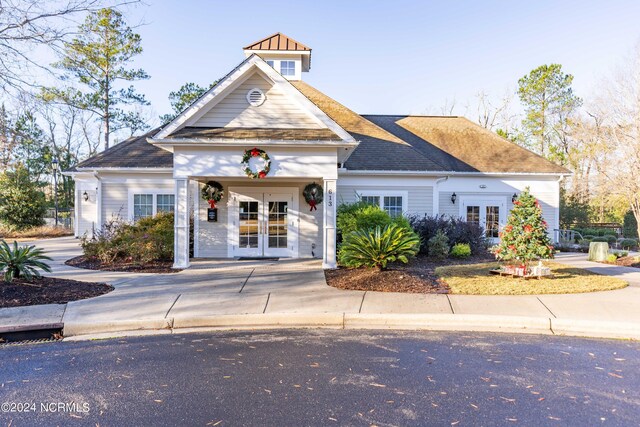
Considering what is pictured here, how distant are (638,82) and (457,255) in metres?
11.1

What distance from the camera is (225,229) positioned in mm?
13594

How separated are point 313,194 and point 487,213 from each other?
909cm

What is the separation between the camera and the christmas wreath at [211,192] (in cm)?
1293

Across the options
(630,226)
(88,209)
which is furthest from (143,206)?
(630,226)

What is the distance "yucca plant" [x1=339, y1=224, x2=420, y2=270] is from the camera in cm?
942

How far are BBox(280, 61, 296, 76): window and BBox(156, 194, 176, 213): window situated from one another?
325 inches

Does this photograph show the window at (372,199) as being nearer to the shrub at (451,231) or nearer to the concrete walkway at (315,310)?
the shrub at (451,231)

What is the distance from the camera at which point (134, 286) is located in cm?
Answer: 868

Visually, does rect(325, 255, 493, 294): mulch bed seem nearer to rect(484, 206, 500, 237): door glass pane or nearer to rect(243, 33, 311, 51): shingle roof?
rect(484, 206, 500, 237): door glass pane

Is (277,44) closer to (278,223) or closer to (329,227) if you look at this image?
(278,223)

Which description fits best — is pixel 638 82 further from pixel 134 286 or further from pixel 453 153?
pixel 134 286

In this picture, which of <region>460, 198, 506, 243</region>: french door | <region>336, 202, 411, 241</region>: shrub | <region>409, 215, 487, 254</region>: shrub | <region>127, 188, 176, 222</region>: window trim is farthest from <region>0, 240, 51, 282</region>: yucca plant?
<region>460, 198, 506, 243</region>: french door

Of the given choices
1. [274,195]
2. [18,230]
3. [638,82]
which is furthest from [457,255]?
[18,230]

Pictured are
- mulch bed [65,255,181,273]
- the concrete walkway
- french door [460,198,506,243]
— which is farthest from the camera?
french door [460,198,506,243]
